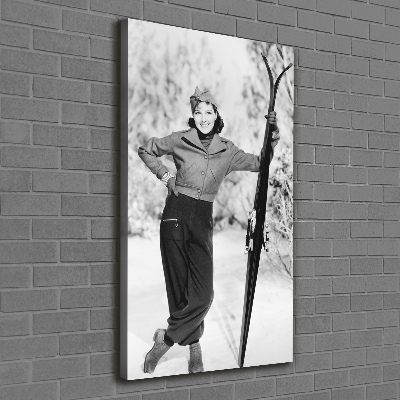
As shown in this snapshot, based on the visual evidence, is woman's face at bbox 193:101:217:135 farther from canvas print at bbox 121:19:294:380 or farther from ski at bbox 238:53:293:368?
ski at bbox 238:53:293:368

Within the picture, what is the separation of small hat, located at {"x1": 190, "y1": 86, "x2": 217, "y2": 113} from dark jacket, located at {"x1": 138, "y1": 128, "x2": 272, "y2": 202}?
109mm

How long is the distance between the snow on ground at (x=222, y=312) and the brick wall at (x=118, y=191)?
9 cm

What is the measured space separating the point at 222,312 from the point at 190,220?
0.42 metres

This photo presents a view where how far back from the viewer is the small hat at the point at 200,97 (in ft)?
9.82

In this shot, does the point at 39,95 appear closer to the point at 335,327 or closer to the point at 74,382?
the point at 74,382

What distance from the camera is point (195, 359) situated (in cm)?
300

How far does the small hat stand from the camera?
2994mm

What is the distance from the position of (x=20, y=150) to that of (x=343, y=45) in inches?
64.8

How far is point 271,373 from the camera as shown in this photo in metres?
3.25

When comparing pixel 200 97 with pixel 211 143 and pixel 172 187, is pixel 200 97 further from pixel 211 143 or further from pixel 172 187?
pixel 172 187

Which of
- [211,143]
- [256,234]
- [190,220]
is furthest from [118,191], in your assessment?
[256,234]

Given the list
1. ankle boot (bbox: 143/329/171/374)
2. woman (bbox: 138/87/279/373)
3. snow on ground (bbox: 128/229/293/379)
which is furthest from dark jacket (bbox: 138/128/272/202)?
ankle boot (bbox: 143/329/171/374)

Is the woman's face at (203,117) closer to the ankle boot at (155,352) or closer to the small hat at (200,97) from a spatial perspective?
the small hat at (200,97)

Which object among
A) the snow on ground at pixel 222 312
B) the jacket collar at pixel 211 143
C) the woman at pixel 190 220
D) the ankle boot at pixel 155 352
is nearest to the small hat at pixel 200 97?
the woman at pixel 190 220
